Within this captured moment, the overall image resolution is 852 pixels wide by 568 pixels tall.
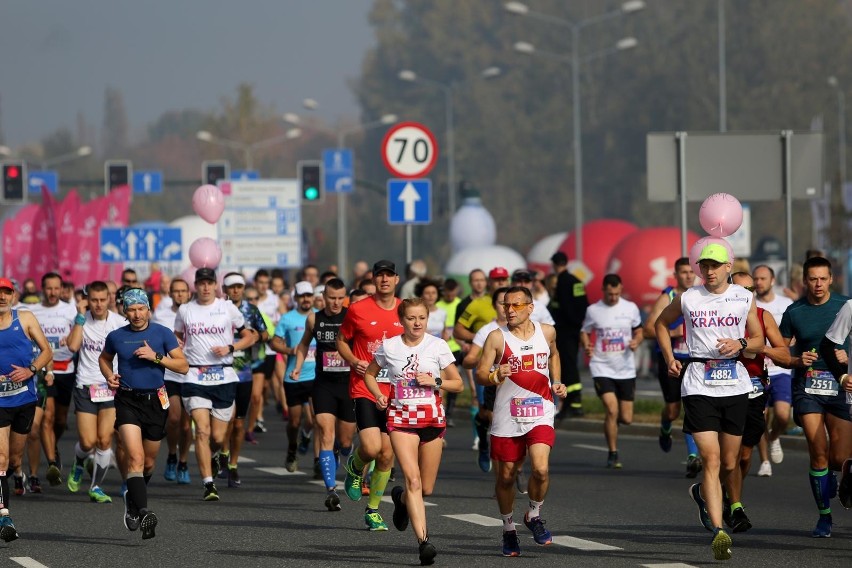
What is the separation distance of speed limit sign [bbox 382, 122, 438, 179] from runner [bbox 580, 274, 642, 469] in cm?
291

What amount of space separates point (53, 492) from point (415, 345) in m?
5.54

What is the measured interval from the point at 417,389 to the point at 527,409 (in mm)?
698

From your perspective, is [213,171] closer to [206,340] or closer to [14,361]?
[206,340]

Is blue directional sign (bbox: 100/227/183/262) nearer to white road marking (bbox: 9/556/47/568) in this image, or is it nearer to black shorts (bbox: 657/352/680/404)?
black shorts (bbox: 657/352/680/404)

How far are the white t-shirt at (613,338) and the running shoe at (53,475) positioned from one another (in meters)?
5.06

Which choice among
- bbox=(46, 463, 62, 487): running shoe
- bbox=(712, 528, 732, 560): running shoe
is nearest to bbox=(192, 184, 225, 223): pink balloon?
bbox=(46, 463, 62, 487): running shoe

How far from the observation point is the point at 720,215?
1339 centimetres

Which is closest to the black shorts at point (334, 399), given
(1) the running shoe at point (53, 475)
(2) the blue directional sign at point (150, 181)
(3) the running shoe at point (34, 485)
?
(3) the running shoe at point (34, 485)

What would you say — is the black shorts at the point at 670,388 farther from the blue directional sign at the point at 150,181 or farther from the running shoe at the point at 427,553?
the blue directional sign at the point at 150,181

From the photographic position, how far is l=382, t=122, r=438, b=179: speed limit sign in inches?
779

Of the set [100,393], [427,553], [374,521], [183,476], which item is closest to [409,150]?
[183,476]

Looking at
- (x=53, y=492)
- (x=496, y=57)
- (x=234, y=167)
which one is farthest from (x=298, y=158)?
(x=53, y=492)

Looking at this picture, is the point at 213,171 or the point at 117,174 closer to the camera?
the point at 213,171

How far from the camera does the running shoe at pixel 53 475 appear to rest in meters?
16.2
